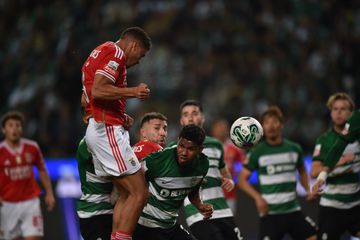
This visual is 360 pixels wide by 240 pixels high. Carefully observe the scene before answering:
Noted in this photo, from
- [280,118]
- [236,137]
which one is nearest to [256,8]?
[280,118]

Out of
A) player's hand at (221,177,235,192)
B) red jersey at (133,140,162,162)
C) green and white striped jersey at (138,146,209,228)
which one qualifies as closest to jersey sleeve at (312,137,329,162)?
player's hand at (221,177,235,192)

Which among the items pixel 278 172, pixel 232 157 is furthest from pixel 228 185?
pixel 232 157

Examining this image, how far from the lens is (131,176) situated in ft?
20.4

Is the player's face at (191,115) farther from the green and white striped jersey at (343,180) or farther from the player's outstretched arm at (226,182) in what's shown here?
the green and white striped jersey at (343,180)

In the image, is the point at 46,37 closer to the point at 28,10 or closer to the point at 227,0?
the point at 28,10

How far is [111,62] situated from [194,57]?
8234mm

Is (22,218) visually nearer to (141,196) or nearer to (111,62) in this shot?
(141,196)

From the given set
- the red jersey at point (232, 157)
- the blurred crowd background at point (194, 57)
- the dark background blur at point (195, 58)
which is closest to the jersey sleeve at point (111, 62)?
the red jersey at point (232, 157)

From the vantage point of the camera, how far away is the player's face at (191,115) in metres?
7.98

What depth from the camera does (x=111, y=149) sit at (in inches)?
245

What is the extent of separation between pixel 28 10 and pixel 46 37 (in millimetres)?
1162

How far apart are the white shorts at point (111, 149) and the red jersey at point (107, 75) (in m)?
0.08

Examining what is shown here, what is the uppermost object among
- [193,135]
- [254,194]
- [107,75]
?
[107,75]

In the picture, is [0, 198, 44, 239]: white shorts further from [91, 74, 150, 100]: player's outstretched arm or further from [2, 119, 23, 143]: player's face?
[91, 74, 150, 100]: player's outstretched arm
